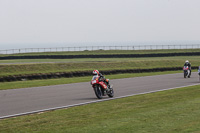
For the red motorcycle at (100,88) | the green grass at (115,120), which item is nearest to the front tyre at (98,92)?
the red motorcycle at (100,88)

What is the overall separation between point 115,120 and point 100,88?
6.64 meters

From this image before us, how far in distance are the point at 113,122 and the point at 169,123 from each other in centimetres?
128

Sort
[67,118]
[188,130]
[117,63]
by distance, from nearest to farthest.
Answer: [188,130]
[67,118]
[117,63]

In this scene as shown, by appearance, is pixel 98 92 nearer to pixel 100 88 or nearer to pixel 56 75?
pixel 100 88

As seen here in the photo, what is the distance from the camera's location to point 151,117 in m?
10.2

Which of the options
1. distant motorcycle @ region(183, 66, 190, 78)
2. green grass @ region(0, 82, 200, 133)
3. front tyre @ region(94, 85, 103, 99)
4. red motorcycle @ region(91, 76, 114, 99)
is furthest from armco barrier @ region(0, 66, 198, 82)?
green grass @ region(0, 82, 200, 133)

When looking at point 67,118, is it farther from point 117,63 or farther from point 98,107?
point 117,63

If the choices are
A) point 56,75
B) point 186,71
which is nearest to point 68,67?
point 56,75

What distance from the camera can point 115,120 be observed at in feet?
32.5

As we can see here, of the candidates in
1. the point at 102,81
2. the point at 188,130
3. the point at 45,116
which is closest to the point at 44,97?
the point at 102,81

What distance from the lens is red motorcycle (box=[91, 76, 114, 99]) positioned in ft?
52.9

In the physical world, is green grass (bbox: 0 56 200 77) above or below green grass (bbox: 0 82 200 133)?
below

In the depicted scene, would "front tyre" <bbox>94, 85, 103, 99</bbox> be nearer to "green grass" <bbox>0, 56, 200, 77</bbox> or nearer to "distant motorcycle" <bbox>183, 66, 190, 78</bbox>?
"green grass" <bbox>0, 56, 200, 77</bbox>

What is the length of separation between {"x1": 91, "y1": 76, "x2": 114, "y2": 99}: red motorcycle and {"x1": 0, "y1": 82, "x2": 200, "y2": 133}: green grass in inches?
119
